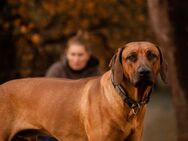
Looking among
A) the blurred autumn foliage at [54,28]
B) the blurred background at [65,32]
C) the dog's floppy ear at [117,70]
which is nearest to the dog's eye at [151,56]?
the dog's floppy ear at [117,70]

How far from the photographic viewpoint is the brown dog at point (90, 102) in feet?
22.3

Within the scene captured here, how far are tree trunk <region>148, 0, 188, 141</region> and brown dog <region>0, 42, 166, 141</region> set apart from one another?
1.59 meters

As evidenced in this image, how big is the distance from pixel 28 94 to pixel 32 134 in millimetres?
505

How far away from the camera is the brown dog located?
6.79m

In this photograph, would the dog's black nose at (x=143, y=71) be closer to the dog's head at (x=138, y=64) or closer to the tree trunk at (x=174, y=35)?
the dog's head at (x=138, y=64)

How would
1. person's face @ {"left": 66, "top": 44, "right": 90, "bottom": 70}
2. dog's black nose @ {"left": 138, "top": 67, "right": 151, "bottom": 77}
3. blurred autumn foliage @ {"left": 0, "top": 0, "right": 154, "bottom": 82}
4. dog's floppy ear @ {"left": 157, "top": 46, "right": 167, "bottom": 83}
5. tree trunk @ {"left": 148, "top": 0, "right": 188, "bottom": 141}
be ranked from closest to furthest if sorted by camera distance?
1. dog's black nose @ {"left": 138, "top": 67, "right": 151, "bottom": 77}
2. dog's floppy ear @ {"left": 157, "top": 46, "right": 167, "bottom": 83}
3. tree trunk @ {"left": 148, "top": 0, "right": 188, "bottom": 141}
4. person's face @ {"left": 66, "top": 44, "right": 90, "bottom": 70}
5. blurred autumn foliage @ {"left": 0, "top": 0, "right": 154, "bottom": 82}

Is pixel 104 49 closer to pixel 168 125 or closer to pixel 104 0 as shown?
pixel 104 0

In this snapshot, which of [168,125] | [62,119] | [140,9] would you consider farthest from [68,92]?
[140,9]

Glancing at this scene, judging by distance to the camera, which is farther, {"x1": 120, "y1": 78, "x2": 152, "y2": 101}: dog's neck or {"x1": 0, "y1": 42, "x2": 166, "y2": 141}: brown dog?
{"x1": 120, "y1": 78, "x2": 152, "y2": 101}: dog's neck

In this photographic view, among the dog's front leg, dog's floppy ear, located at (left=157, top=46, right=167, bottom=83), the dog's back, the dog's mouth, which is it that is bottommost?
the dog's front leg

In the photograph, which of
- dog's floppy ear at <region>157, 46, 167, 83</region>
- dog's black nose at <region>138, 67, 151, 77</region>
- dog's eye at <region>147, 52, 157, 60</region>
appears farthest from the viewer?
dog's floppy ear at <region>157, 46, 167, 83</region>

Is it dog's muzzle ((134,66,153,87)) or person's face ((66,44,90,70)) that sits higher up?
dog's muzzle ((134,66,153,87))

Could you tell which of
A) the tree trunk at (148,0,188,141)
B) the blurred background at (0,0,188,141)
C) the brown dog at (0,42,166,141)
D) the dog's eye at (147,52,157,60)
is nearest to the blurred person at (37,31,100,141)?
the tree trunk at (148,0,188,141)

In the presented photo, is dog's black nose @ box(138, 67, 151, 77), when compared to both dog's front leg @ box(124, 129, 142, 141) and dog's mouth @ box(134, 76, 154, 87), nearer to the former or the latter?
dog's mouth @ box(134, 76, 154, 87)
